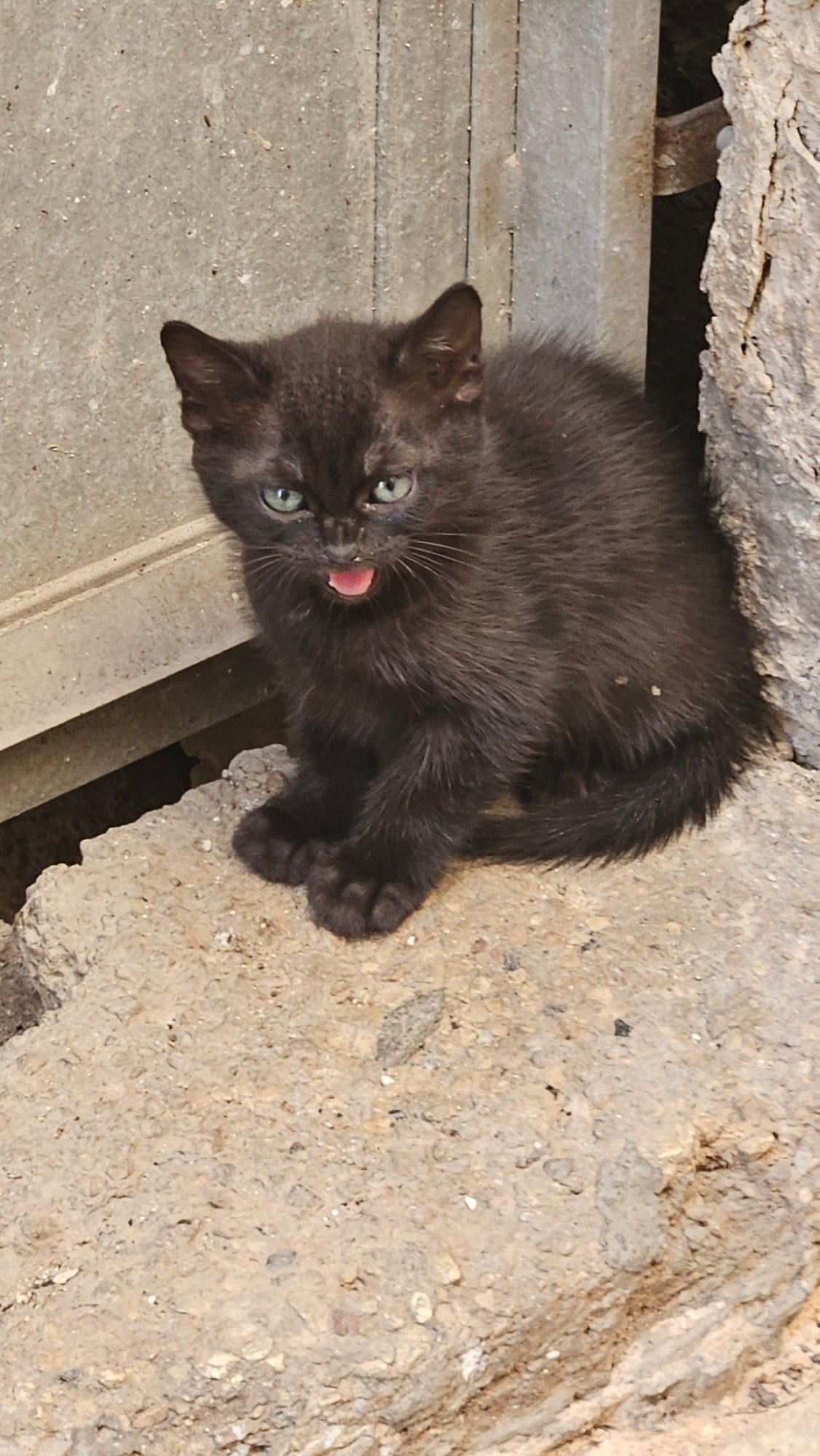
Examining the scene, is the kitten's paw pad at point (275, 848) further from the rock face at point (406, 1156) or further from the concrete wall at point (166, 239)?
the concrete wall at point (166, 239)

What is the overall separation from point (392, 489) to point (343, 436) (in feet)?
0.33

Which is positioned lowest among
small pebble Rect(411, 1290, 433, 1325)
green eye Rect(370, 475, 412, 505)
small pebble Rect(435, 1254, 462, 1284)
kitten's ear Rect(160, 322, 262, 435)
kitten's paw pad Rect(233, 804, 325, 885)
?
small pebble Rect(411, 1290, 433, 1325)

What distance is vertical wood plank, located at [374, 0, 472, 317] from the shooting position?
2.76 metres

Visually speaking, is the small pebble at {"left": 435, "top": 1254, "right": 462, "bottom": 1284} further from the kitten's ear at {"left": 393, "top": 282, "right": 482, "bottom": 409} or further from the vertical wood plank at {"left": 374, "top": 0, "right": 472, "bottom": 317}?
the vertical wood plank at {"left": 374, "top": 0, "right": 472, "bottom": 317}

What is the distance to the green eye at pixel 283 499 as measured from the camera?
2.14 metres

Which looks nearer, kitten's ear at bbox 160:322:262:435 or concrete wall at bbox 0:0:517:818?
kitten's ear at bbox 160:322:262:435

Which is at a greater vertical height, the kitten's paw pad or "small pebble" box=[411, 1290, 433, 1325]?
the kitten's paw pad

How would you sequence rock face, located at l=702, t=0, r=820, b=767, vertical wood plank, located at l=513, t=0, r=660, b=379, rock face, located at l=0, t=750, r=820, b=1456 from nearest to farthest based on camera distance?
rock face, located at l=0, t=750, r=820, b=1456 < rock face, located at l=702, t=0, r=820, b=767 < vertical wood plank, located at l=513, t=0, r=660, b=379

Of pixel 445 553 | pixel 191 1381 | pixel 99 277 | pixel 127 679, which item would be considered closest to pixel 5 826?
pixel 127 679

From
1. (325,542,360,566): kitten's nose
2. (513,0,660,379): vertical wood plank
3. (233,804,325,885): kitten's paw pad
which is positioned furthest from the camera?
(513,0,660,379): vertical wood plank

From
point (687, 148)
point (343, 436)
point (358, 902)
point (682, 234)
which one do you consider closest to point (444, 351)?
point (343, 436)

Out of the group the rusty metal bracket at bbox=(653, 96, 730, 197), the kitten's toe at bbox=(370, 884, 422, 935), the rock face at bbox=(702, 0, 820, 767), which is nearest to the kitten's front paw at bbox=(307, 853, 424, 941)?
the kitten's toe at bbox=(370, 884, 422, 935)

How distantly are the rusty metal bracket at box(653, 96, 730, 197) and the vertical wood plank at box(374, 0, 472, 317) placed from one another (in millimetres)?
341

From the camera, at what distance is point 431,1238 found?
204 cm
